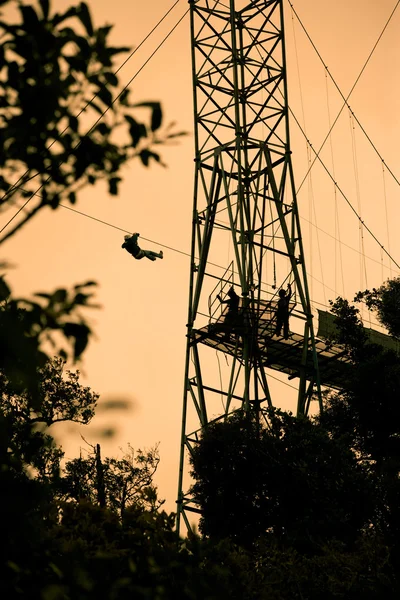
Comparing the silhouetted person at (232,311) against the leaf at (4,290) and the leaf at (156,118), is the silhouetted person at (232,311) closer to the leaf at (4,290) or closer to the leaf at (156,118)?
the leaf at (156,118)

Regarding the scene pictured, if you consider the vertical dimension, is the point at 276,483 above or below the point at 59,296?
above

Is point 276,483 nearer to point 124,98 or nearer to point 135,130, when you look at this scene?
point 135,130

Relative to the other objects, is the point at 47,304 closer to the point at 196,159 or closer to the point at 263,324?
the point at 263,324

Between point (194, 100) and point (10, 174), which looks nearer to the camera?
point (10, 174)

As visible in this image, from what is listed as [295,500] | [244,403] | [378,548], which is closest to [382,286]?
[244,403]

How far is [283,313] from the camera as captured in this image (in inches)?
842

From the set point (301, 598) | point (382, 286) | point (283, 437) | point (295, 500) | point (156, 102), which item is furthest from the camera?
point (382, 286)

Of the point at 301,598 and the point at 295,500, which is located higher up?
the point at 295,500

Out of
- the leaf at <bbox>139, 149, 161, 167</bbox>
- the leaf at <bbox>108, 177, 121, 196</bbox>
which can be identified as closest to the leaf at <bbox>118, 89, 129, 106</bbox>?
the leaf at <bbox>139, 149, 161, 167</bbox>

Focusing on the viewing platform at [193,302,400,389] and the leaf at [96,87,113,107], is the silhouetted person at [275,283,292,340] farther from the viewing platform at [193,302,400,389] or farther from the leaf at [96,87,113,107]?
the leaf at [96,87,113,107]

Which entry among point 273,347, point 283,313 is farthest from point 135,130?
point 273,347

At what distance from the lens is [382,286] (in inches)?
1176

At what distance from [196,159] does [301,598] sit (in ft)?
40.9

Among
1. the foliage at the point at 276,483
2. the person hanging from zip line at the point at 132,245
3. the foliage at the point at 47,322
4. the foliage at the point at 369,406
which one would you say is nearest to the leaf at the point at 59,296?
the foliage at the point at 47,322
